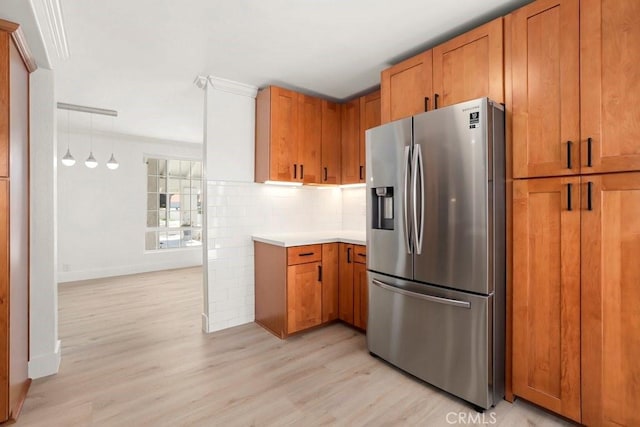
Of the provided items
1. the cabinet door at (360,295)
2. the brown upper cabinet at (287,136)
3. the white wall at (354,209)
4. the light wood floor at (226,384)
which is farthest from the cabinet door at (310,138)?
the light wood floor at (226,384)

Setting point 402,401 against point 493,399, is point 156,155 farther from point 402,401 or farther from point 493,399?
point 493,399

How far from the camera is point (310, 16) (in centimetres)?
206

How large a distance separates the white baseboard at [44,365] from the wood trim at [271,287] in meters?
1.63

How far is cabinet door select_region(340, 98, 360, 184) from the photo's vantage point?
345 centimetres

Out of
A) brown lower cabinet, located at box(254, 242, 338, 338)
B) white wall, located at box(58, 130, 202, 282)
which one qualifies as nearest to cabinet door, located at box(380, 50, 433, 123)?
brown lower cabinet, located at box(254, 242, 338, 338)

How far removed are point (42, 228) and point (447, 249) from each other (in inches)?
111

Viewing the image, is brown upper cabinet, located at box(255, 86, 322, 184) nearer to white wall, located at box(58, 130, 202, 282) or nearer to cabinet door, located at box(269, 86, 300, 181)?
cabinet door, located at box(269, 86, 300, 181)

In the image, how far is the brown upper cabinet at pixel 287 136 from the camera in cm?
313

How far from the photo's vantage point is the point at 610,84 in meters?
1.55

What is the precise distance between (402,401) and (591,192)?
1599mm

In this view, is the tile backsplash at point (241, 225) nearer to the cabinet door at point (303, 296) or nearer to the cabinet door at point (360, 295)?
the cabinet door at point (303, 296)

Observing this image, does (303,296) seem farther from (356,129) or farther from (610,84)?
(610,84)

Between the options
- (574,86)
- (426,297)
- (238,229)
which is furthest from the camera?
(238,229)

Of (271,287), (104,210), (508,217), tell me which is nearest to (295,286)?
(271,287)
